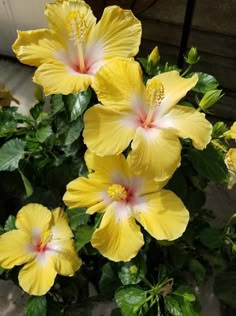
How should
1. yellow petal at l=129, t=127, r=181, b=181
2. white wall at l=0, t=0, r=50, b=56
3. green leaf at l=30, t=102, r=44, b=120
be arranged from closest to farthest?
yellow petal at l=129, t=127, r=181, b=181, green leaf at l=30, t=102, r=44, b=120, white wall at l=0, t=0, r=50, b=56

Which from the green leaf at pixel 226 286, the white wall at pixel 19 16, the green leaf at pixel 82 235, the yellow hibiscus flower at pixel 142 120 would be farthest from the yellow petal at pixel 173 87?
the white wall at pixel 19 16

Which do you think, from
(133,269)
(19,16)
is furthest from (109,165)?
(19,16)

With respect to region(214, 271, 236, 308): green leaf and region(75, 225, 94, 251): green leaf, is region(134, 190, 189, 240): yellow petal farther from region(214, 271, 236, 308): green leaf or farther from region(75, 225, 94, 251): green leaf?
region(214, 271, 236, 308): green leaf

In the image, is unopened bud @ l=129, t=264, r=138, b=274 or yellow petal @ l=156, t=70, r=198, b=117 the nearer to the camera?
yellow petal @ l=156, t=70, r=198, b=117

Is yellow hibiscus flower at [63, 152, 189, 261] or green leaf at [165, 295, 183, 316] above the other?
yellow hibiscus flower at [63, 152, 189, 261]

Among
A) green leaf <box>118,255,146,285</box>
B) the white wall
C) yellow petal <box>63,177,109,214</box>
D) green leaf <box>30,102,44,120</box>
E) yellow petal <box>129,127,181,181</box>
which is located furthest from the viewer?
the white wall

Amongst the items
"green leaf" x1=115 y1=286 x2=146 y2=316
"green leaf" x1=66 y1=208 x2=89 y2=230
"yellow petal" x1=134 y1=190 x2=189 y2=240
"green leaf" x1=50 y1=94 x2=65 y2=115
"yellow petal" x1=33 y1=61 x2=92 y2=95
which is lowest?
"green leaf" x1=115 y1=286 x2=146 y2=316

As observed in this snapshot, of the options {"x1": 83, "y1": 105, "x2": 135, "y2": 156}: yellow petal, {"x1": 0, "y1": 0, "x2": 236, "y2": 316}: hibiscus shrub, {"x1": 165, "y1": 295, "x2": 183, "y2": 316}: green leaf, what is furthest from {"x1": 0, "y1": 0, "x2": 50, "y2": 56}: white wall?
{"x1": 165, "y1": 295, "x2": 183, "y2": 316}: green leaf

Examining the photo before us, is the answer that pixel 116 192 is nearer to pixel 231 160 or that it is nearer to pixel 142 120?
pixel 142 120
